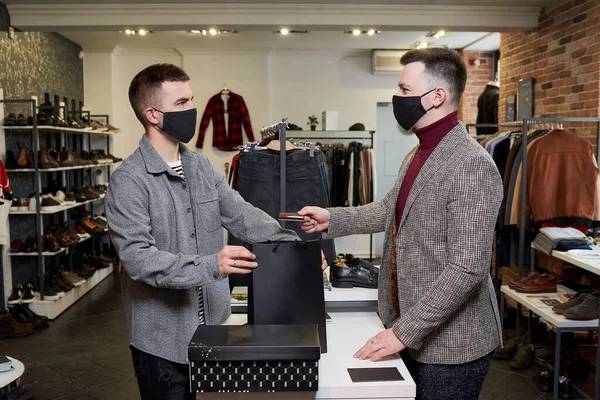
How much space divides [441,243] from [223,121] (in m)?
6.64

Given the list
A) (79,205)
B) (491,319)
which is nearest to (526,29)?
(491,319)

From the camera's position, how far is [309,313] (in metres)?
1.72

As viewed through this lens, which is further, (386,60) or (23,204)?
(386,60)

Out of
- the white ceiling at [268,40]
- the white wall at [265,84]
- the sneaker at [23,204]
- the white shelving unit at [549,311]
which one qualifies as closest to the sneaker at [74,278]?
the sneaker at [23,204]

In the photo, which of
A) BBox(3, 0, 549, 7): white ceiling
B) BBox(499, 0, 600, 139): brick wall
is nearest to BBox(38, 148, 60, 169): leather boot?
BBox(3, 0, 549, 7): white ceiling

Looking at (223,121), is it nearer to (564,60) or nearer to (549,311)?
(564,60)

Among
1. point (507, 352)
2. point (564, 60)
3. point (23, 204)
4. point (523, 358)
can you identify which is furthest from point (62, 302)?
point (564, 60)

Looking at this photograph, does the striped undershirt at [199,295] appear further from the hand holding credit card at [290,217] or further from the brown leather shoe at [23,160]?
the brown leather shoe at [23,160]

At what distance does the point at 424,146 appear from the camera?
1777 mm

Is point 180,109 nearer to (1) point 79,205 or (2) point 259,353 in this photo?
(2) point 259,353

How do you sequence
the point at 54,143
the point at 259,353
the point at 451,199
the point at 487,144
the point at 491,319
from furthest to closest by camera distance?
1. the point at 54,143
2. the point at 487,144
3. the point at 491,319
4. the point at 451,199
5. the point at 259,353

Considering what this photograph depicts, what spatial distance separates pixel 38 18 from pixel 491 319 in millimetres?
5021

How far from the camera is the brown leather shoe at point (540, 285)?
3756 millimetres

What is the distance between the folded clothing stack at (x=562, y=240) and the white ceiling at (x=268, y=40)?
3.79 meters
